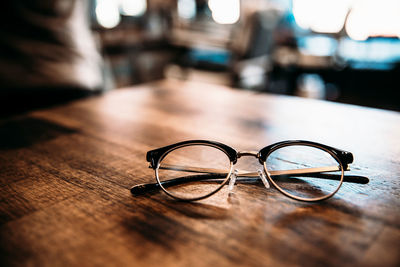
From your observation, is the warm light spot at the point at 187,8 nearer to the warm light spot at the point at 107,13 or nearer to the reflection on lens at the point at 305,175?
the warm light spot at the point at 107,13

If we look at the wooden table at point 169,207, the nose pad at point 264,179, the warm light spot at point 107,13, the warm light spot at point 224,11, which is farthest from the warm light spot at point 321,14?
the nose pad at point 264,179

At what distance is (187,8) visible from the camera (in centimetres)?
462

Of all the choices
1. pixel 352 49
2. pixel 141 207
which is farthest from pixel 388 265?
pixel 352 49

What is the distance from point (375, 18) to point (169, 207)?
3833mm

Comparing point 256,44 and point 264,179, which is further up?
point 256,44

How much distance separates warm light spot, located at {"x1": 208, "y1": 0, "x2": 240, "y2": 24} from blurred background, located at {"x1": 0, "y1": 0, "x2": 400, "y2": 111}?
0.01 metres

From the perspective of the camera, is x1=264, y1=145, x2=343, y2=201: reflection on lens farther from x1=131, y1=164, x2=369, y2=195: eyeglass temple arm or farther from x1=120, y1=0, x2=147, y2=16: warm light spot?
x1=120, y1=0, x2=147, y2=16: warm light spot

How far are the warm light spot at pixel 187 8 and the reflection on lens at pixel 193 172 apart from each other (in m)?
4.31

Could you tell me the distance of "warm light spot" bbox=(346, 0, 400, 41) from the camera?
3.24m

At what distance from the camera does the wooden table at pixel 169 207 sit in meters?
0.36

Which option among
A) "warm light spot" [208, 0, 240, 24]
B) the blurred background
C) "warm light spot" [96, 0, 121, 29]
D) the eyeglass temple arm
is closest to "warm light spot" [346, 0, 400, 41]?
the blurred background

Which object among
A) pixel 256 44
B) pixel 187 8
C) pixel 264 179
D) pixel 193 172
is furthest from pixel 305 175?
pixel 187 8

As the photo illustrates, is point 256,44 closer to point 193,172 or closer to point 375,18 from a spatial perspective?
point 375,18

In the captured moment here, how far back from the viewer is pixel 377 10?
3.30 meters
